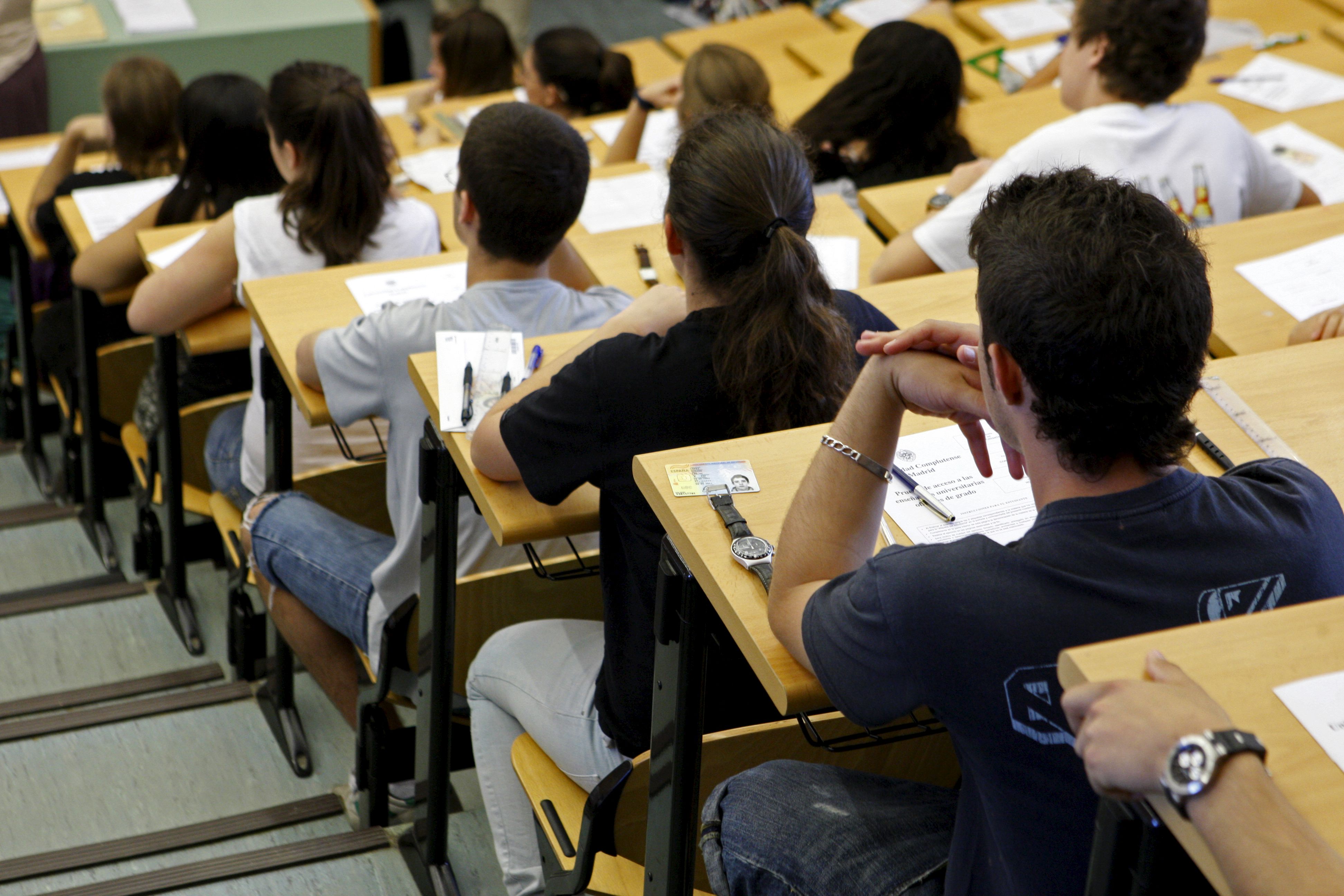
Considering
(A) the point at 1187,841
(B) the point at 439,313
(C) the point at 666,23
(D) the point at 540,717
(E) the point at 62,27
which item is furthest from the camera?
(C) the point at 666,23

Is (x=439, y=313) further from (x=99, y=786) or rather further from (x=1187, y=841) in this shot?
(x=1187, y=841)

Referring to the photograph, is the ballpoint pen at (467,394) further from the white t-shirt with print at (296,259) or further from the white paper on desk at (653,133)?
the white paper on desk at (653,133)

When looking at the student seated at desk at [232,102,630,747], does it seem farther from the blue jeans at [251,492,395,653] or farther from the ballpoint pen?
the ballpoint pen

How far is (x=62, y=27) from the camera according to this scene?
17.9 ft

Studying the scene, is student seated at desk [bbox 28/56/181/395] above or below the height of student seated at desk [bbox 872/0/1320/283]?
below

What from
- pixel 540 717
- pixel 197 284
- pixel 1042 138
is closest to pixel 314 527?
pixel 197 284

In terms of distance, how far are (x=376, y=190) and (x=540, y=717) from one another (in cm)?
122

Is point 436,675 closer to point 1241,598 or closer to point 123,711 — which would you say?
point 123,711

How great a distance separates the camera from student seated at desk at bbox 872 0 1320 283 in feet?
8.45

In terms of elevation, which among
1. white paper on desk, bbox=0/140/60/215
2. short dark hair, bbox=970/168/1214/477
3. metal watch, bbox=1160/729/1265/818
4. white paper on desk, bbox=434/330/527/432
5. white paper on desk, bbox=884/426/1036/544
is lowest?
white paper on desk, bbox=0/140/60/215

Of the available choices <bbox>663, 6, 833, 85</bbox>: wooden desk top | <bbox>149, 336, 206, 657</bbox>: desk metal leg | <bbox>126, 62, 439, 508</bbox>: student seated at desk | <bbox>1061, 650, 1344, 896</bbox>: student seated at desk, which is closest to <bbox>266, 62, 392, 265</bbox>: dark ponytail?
<bbox>126, 62, 439, 508</bbox>: student seated at desk

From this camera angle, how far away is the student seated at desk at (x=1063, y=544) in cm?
109

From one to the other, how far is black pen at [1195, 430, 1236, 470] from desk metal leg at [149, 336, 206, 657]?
1.91 metres

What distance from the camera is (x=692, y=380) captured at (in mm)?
1621
